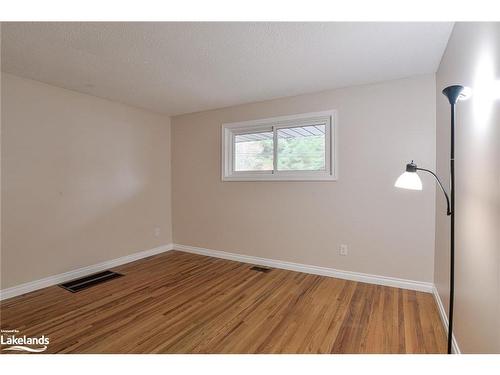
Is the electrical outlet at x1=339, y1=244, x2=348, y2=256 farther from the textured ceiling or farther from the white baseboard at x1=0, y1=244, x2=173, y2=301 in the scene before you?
the white baseboard at x1=0, y1=244, x2=173, y2=301

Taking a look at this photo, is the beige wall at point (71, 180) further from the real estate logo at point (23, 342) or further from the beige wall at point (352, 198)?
the beige wall at point (352, 198)

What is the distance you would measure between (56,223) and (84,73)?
1.76 metres

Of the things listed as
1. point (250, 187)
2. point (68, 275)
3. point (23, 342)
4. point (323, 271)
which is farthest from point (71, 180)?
point (323, 271)

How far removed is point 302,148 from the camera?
3346mm

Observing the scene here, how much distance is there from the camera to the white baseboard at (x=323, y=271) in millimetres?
2676

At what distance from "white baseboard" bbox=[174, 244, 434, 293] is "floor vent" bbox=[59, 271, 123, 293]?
1.28m

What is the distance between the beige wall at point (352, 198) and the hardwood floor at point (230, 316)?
1.32 ft

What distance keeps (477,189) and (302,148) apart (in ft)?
7.02

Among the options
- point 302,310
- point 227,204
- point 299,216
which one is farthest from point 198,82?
point 302,310

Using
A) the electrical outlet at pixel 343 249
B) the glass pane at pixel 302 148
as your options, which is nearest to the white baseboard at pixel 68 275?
the glass pane at pixel 302 148

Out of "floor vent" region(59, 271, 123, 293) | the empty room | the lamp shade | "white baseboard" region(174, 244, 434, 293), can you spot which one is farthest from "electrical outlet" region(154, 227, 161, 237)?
the lamp shade

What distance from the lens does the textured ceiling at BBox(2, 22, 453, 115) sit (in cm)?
184

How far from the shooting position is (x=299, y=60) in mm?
2318

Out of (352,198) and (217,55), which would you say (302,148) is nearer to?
(352,198)
